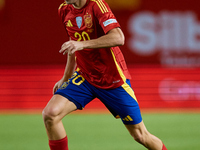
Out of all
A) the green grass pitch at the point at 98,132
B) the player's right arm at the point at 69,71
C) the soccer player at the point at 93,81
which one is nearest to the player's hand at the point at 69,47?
the soccer player at the point at 93,81

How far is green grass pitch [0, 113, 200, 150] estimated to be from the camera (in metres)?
5.90

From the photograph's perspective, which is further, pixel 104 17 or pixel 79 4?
pixel 79 4

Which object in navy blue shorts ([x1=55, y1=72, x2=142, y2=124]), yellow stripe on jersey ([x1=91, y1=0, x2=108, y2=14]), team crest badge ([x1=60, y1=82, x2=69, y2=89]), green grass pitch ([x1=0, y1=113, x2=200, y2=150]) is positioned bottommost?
green grass pitch ([x1=0, y1=113, x2=200, y2=150])

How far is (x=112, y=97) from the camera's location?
439cm

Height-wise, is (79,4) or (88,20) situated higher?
(79,4)

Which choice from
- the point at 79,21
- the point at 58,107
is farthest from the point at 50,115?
the point at 79,21

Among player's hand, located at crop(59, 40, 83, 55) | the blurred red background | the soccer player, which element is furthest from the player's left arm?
the blurred red background

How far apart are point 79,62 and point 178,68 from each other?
577 centimetres

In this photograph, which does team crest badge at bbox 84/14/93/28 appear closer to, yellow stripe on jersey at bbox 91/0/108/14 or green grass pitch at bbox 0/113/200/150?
yellow stripe on jersey at bbox 91/0/108/14

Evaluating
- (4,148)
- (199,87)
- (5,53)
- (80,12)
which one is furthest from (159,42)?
(80,12)

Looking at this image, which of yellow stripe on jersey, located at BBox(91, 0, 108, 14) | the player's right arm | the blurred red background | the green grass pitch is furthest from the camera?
the blurred red background

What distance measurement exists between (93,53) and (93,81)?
264mm

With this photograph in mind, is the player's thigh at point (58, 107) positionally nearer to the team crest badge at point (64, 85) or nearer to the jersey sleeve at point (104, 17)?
the team crest badge at point (64, 85)

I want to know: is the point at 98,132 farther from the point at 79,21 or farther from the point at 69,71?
the point at 79,21
